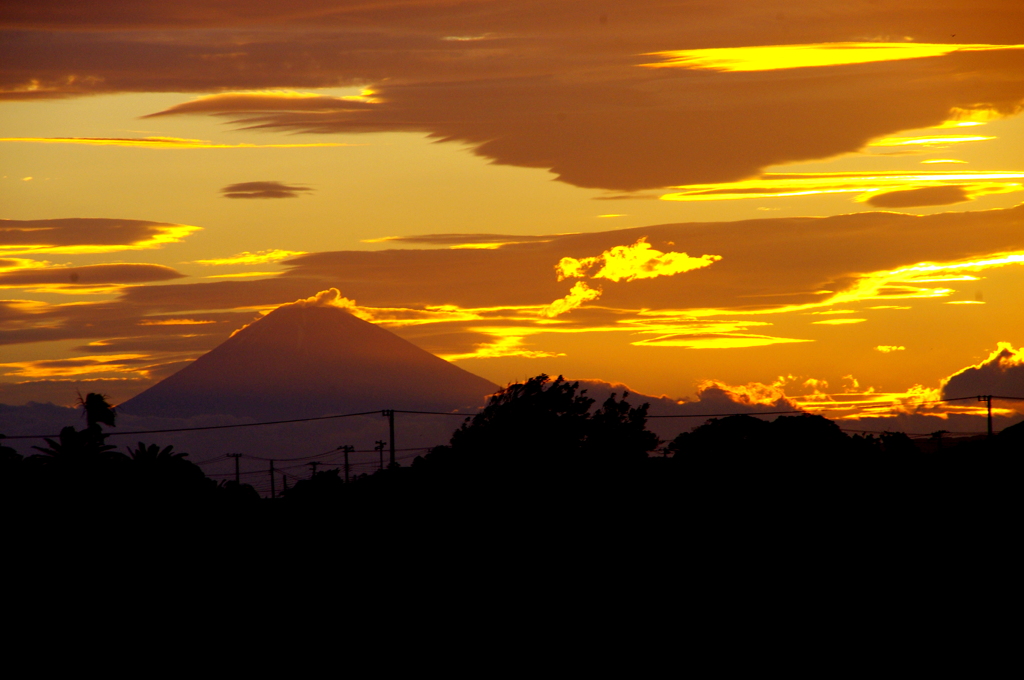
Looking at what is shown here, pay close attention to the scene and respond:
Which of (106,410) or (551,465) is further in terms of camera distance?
(106,410)

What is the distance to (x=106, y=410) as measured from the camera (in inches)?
3804

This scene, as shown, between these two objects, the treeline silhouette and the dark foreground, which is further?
the treeline silhouette

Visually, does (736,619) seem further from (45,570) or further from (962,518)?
(45,570)

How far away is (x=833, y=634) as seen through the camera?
128ft

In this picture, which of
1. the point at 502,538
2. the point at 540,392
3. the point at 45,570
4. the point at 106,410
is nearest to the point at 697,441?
the point at 540,392

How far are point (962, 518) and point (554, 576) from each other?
1520 centimetres

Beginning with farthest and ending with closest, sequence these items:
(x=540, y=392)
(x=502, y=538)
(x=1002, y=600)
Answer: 1. (x=540, y=392)
2. (x=502, y=538)
3. (x=1002, y=600)

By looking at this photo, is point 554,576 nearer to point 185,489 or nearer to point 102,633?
point 102,633

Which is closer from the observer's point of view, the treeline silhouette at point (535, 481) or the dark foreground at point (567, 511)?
the dark foreground at point (567, 511)

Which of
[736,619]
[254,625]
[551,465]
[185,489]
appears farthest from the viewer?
[185,489]

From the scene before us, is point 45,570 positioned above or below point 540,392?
below

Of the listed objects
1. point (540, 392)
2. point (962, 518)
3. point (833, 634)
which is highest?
point (540, 392)

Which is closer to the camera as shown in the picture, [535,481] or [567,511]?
[567,511]

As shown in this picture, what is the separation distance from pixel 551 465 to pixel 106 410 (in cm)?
5230
